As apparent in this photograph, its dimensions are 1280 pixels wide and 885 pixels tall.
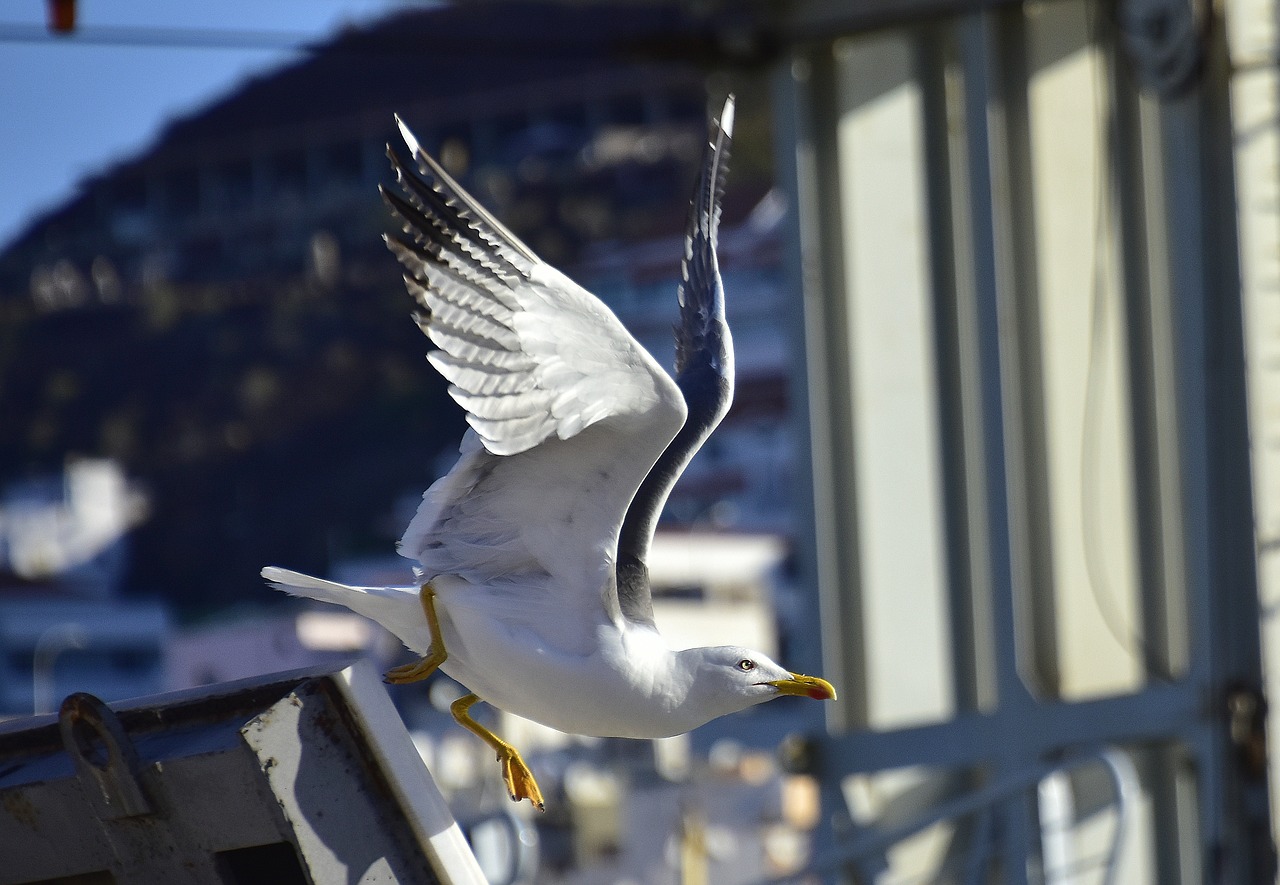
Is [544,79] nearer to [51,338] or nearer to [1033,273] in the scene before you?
[51,338]

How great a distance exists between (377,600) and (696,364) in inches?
24.1

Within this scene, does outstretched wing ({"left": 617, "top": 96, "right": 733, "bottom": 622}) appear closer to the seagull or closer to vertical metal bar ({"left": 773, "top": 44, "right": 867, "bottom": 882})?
the seagull

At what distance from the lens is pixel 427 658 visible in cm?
183

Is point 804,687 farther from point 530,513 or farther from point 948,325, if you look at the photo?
point 948,325

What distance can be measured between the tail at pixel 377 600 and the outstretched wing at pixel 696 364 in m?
0.24

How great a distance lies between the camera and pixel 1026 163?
15.8ft

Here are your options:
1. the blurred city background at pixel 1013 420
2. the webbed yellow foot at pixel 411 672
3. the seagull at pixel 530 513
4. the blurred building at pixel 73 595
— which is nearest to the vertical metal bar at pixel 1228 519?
the blurred city background at pixel 1013 420

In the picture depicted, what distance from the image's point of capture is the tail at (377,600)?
1900 millimetres

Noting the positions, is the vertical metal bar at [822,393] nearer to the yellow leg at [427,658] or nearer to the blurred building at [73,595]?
the yellow leg at [427,658]

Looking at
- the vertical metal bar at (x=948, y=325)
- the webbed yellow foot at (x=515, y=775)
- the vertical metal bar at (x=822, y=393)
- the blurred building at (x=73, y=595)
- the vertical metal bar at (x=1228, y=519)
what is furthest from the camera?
the blurred building at (x=73, y=595)

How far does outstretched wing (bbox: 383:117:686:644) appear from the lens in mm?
1841

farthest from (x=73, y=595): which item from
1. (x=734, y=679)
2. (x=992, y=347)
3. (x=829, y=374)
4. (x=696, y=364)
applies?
(x=734, y=679)

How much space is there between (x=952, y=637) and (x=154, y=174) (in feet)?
134

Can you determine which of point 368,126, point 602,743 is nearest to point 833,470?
point 602,743
